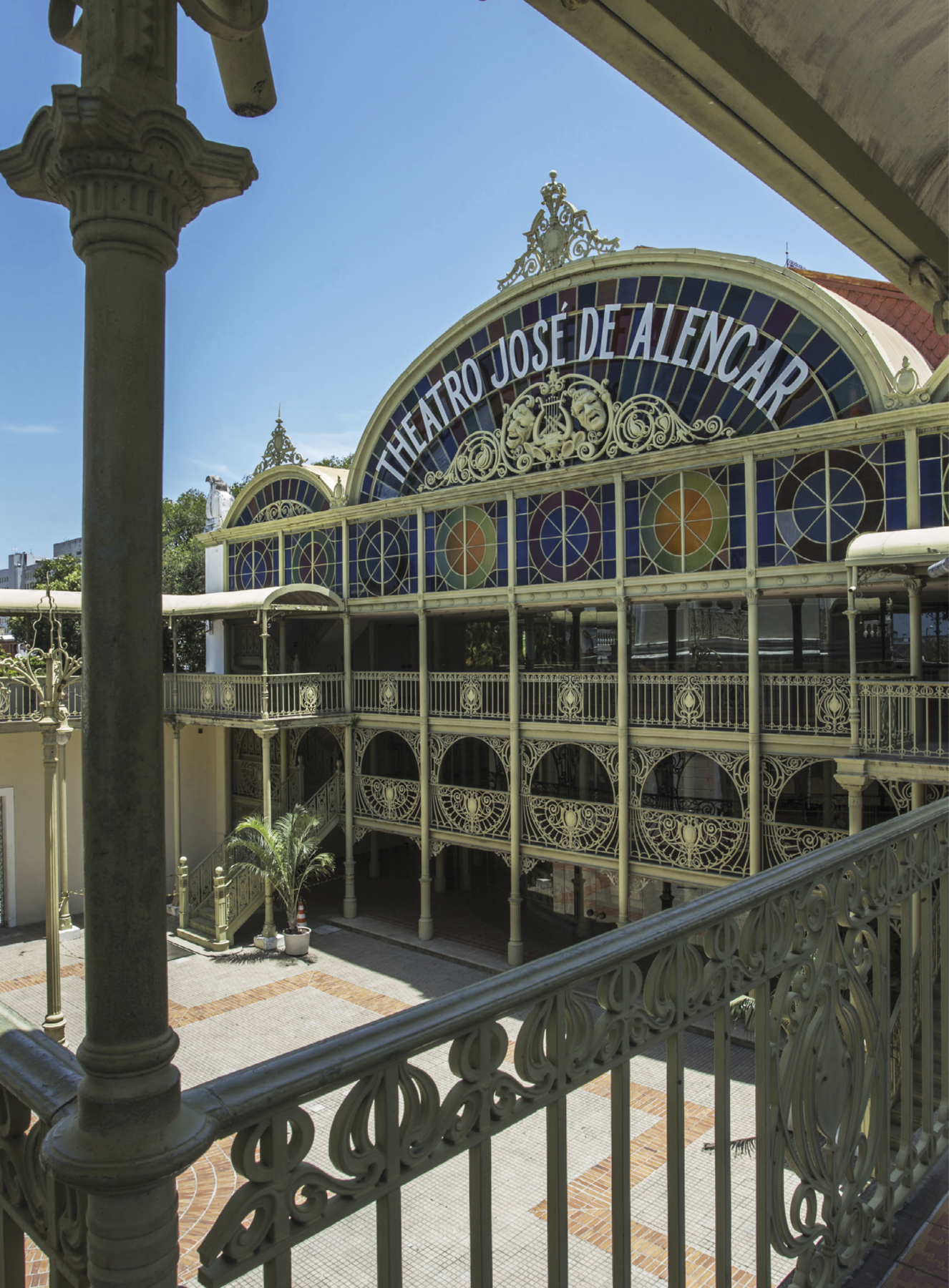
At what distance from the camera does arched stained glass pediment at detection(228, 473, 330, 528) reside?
19453mm

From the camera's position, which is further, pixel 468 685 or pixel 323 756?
pixel 323 756

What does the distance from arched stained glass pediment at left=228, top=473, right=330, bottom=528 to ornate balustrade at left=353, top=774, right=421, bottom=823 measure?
5.99 meters

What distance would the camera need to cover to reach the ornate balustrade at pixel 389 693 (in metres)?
17.6

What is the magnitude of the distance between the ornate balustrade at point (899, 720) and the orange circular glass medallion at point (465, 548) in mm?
7270

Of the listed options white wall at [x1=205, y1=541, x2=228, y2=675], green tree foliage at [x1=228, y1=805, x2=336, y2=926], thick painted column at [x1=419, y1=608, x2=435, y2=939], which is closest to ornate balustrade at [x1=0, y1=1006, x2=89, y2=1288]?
thick painted column at [x1=419, y1=608, x2=435, y2=939]

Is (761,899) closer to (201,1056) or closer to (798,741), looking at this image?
(798,741)

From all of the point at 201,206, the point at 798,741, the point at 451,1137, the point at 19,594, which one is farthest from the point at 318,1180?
the point at 19,594

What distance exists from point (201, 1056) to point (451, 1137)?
1175 cm

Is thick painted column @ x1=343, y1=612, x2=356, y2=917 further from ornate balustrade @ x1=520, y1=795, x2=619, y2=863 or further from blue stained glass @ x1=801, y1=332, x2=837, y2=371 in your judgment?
blue stained glass @ x1=801, y1=332, x2=837, y2=371

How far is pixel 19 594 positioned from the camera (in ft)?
59.0

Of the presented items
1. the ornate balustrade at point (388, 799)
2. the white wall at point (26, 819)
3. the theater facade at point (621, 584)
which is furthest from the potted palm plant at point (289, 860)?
the white wall at point (26, 819)

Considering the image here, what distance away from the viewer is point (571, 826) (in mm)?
14789

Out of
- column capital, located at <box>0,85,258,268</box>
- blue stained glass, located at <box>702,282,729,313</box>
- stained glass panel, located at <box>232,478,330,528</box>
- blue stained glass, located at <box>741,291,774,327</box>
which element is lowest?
column capital, located at <box>0,85,258,268</box>

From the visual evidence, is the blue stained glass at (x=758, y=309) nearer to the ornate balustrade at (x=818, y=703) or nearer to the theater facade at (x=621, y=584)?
the theater facade at (x=621, y=584)
